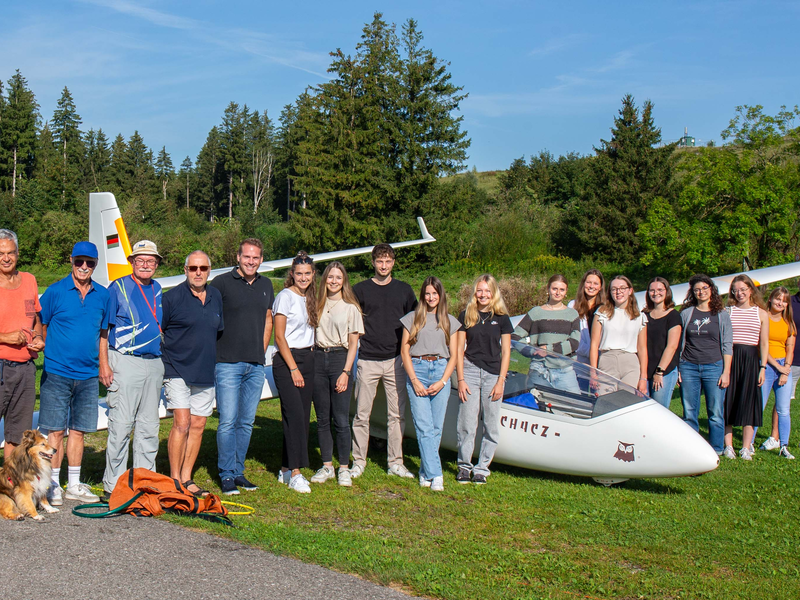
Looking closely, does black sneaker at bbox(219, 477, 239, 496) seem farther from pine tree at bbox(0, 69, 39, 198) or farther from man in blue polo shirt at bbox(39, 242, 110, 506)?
pine tree at bbox(0, 69, 39, 198)

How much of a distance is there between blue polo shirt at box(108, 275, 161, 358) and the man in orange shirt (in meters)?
0.48

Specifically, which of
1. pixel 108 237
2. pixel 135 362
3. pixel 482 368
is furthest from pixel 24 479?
pixel 108 237

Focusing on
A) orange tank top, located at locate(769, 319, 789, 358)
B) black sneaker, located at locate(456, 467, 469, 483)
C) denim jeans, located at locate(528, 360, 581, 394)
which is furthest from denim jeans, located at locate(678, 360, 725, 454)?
black sneaker, located at locate(456, 467, 469, 483)

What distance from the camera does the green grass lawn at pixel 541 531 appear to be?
3.65 m

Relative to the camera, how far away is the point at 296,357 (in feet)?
17.4

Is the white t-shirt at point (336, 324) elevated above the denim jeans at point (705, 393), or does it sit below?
above

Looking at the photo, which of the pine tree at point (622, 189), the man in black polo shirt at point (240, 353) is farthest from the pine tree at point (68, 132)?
the man in black polo shirt at point (240, 353)

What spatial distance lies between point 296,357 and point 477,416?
1571mm

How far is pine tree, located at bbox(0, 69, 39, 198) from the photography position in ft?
188

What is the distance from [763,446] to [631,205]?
117ft

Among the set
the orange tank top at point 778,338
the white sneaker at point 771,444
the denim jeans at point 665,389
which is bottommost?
the white sneaker at point 771,444

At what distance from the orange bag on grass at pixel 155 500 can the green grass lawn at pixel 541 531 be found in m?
0.14

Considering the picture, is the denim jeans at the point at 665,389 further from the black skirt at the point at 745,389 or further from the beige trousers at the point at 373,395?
the beige trousers at the point at 373,395

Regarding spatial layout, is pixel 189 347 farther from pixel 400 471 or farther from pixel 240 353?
pixel 400 471
